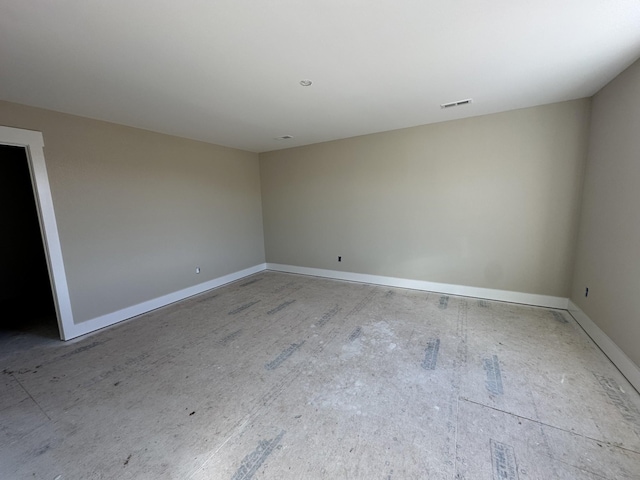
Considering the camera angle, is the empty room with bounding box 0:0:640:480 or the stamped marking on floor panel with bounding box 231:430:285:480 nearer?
the stamped marking on floor panel with bounding box 231:430:285:480

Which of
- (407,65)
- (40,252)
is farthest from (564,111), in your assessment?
(40,252)

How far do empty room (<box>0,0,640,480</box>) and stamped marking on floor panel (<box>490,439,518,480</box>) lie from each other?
0.01 m

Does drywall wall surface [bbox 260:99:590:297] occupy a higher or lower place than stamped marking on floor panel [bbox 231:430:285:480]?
higher

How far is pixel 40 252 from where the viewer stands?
14.1 feet

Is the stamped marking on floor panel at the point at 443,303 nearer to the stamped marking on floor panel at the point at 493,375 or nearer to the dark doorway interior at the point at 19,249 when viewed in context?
the stamped marking on floor panel at the point at 493,375

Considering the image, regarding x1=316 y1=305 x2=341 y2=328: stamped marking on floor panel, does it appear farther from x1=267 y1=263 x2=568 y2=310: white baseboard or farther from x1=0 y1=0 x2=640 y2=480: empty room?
x1=267 y1=263 x2=568 y2=310: white baseboard

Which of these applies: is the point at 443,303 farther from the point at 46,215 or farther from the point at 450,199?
the point at 46,215

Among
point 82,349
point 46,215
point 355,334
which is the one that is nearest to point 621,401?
point 355,334

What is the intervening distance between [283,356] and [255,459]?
994 millimetres

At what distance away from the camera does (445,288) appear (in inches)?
153

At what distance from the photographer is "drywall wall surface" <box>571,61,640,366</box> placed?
203 cm

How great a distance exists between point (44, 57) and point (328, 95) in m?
2.13

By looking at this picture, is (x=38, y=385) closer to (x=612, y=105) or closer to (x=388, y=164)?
(x=388, y=164)

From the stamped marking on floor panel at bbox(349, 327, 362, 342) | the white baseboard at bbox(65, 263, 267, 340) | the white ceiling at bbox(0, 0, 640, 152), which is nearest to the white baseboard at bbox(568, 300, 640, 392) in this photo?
the stamped marking on floor panel at bbox(349, 327, 362, 342)
